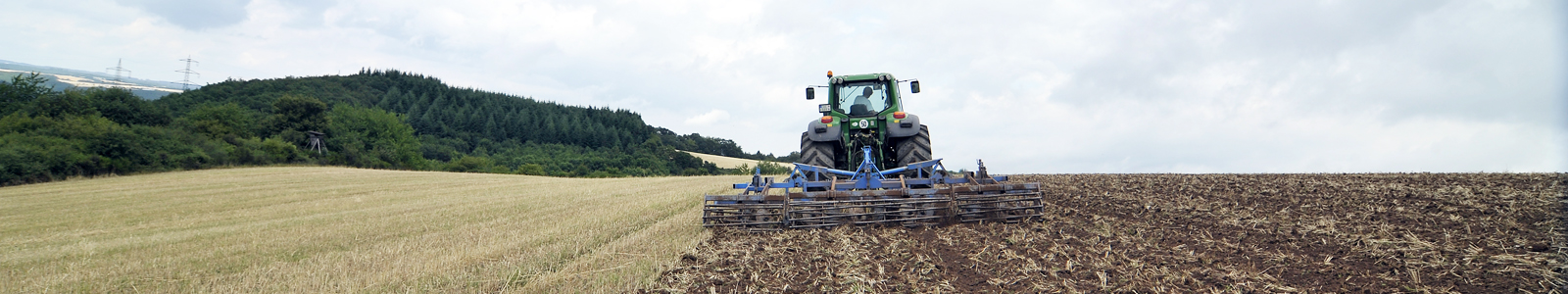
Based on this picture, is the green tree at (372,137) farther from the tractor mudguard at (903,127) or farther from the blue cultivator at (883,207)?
the blue cultivator at (883,207)

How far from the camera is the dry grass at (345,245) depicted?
17.0 feet

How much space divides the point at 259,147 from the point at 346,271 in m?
42.0

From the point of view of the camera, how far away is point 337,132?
163 feet

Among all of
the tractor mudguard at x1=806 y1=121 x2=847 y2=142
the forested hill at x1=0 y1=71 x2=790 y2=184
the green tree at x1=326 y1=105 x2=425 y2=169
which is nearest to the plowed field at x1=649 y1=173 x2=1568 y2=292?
the tractor mudguard at x1=806 y1=121 x2=847 y2=142

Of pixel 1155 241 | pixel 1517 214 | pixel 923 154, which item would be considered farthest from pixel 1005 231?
pixel 1517 214

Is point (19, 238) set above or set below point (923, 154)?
below

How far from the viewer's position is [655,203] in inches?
425

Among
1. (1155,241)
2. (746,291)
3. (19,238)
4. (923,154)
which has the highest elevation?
(923,154)

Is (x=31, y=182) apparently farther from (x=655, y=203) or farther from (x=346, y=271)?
(x=346, y=271)

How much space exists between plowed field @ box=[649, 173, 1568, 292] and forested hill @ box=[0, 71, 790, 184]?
29.7m

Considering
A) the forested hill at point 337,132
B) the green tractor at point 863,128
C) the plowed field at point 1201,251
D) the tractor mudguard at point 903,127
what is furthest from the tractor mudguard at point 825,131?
the forested hill at point 337,132

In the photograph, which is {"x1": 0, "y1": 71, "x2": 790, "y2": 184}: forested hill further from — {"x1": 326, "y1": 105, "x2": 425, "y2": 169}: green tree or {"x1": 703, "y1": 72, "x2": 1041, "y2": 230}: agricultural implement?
{"x1": 703, "y1": 72, "x2": 1041, "y2": 230}: agricultural implement

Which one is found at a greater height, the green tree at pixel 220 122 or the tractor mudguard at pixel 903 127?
the green tree at pixel 220 122

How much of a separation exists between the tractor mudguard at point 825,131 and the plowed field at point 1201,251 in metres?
2.81
